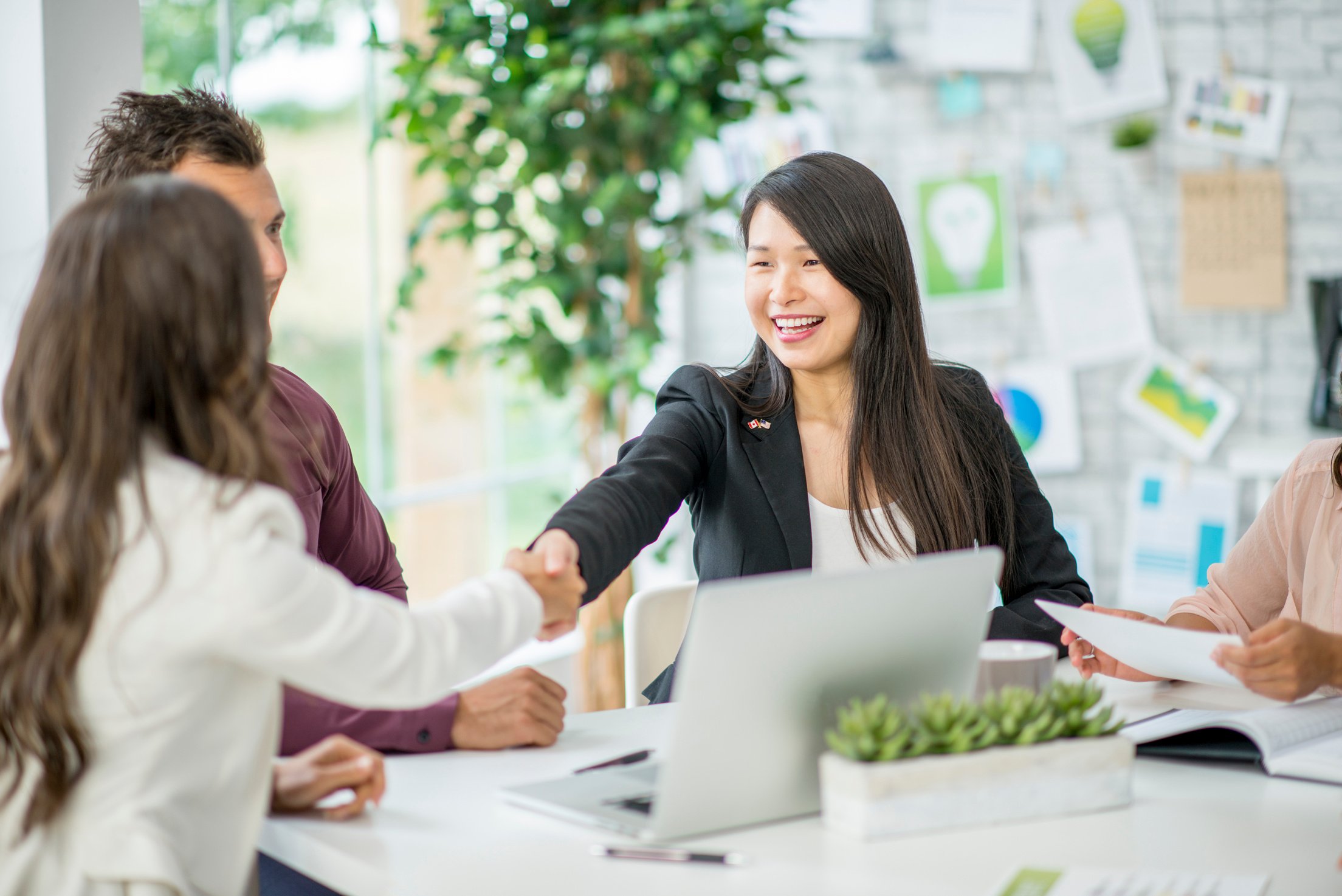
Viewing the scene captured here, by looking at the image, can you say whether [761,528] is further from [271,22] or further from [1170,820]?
[271,22]

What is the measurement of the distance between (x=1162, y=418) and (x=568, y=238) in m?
1.94

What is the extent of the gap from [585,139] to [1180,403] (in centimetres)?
200

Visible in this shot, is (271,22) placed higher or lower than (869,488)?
higher

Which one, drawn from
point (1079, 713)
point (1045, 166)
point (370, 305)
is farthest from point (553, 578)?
point (1045, 166)

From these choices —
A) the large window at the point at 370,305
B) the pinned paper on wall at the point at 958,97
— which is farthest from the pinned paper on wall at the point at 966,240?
the large window at the point at 370,305

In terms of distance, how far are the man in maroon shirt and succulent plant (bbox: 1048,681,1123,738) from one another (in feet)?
1.75

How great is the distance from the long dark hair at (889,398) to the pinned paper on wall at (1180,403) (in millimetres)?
2129

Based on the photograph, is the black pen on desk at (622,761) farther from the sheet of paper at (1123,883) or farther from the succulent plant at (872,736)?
the sheet of paper at (1123,883)

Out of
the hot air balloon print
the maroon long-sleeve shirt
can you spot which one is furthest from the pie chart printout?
the maroon long-sleeve shirt

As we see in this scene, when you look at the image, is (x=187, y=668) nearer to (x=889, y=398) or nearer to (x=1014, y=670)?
(x=1014, y=670)

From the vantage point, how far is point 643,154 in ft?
10.2

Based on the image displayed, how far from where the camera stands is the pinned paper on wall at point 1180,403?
12.5 ft

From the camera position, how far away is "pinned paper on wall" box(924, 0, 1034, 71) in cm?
388

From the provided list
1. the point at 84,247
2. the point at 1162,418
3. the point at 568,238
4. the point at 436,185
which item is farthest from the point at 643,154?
the point at 84,247
